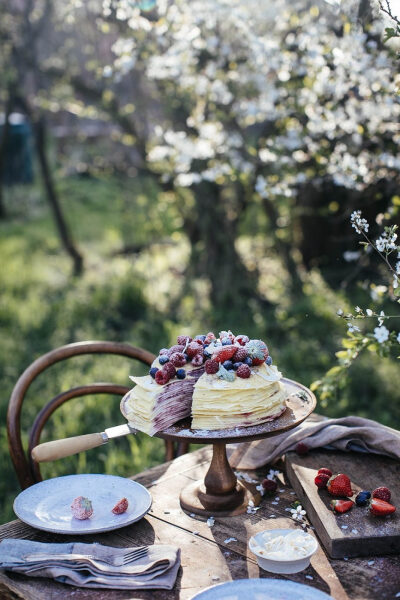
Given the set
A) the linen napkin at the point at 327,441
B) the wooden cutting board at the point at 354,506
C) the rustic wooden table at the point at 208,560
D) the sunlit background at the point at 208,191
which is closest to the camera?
the rustic wooden table at the point at 208,560

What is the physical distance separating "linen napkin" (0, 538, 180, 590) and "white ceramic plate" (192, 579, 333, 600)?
14 cm

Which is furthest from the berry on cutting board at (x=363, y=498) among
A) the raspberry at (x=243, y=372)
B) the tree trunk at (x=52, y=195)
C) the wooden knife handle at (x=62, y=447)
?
the tree trunk at (x=52, y=195)

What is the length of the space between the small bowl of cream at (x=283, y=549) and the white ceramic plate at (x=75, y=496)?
37 cm

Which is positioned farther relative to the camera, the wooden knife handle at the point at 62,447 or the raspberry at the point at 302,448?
the raspberry at the point at 302,448

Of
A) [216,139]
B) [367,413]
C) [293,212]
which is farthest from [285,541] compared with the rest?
[293,212]

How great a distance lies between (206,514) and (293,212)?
509 centimetres

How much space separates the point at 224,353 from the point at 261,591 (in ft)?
2.23

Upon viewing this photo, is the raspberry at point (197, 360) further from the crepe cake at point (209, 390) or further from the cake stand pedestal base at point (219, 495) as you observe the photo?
the cake stand pedestal base at point (219, 495)

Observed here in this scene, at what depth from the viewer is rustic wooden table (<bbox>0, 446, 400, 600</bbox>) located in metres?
1.71

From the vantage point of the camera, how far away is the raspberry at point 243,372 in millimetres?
2025

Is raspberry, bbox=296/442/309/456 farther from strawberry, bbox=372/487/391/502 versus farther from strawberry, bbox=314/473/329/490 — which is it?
strawberry, bbox=372/487/391/502

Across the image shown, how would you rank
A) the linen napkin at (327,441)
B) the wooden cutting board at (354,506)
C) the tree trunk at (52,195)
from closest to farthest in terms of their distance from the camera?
the wooden cutting board at (354,506) → the linen napkin at (327,441) → the tree trunk at (52,195)

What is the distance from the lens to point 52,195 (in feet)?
24.7

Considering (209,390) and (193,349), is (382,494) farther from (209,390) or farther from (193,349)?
(193,349)
